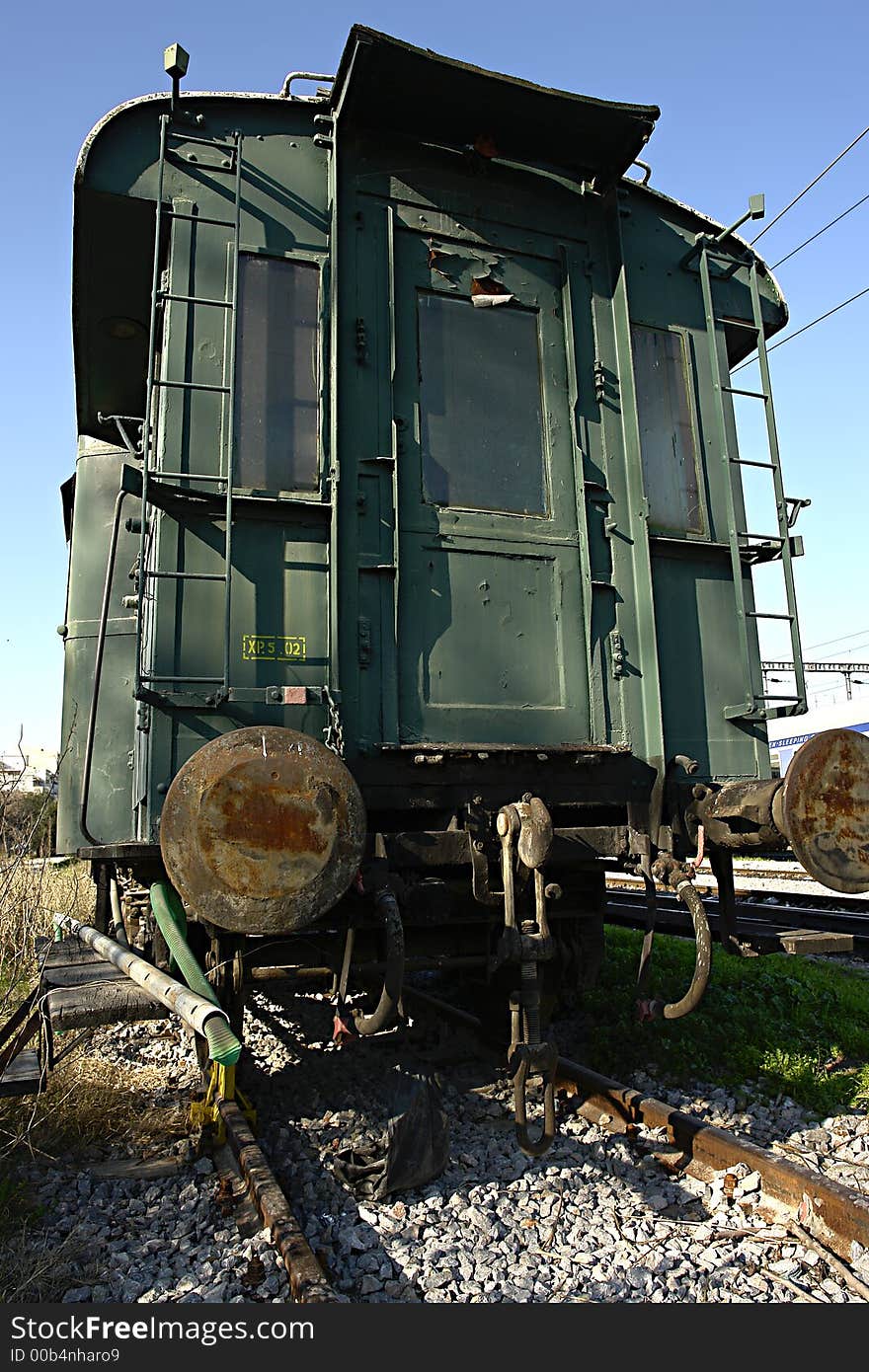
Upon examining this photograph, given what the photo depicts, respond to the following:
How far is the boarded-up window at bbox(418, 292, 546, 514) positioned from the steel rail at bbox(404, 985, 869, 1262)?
2814mm

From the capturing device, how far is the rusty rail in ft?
8.24

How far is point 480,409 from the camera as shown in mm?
4496

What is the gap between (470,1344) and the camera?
2340 millimetres

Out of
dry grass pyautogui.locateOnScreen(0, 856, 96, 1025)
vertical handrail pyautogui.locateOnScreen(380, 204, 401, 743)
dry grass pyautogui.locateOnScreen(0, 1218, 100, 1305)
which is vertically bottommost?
dry grass pyautogui.locateOnScreen(0, 1218, 100, 1305)

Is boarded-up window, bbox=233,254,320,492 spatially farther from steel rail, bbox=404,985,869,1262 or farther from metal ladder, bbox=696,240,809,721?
steel rail, bbox=404,985,869,1262

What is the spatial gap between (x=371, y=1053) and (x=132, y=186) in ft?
15.1

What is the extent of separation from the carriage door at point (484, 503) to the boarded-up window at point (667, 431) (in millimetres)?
456

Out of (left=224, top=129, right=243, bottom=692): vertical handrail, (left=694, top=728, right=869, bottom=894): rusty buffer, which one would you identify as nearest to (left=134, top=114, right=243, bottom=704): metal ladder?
(left=224, top=129, right=243, bottom=692): vertical handrail

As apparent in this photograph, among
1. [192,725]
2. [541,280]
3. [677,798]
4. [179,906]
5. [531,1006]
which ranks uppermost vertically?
[541,280]

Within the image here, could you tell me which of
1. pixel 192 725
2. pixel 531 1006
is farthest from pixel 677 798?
pixel 192 725

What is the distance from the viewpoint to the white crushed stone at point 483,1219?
9.05 ft

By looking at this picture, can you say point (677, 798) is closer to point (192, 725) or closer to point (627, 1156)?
point (627, 1156)

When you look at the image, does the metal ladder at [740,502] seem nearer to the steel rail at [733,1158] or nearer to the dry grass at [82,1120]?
the steel rail at [733,1158]

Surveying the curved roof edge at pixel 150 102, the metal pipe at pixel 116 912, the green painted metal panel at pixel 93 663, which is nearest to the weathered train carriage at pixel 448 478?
the curved roof edge at pixel 150 102
